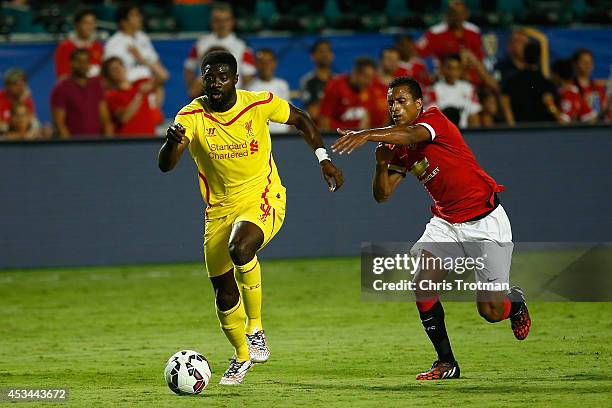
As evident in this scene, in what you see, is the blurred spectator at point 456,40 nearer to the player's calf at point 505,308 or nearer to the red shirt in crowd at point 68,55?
the red shirt in crowd at point 68,55

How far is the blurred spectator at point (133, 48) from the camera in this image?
15.3 meters

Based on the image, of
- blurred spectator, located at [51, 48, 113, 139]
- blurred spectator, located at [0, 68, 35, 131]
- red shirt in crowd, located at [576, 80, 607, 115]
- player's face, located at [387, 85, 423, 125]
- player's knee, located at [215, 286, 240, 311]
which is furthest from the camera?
red shirt in crowd, located at [576, 80, 607, 115]

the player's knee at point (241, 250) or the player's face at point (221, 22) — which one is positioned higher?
the player's knee at point (241, 250)

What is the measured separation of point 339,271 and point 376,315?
2.79m

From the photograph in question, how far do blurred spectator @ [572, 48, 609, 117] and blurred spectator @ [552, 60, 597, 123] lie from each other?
8 centimetres

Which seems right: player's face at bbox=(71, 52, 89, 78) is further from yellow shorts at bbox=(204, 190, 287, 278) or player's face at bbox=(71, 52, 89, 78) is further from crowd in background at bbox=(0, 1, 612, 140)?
yellow shorts at bbox=(204, 190, 287, 278)

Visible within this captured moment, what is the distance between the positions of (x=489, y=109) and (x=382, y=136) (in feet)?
27.2

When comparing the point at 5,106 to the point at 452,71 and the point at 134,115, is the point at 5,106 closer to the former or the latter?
the point at 134,115

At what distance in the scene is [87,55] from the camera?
14.5 meters

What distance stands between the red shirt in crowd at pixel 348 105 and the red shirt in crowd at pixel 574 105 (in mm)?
2551

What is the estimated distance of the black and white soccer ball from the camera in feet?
25.4

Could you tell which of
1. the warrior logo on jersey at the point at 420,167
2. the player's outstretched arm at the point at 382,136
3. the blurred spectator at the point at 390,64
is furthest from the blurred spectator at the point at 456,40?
the player's outstretched arm at the point at 382,136

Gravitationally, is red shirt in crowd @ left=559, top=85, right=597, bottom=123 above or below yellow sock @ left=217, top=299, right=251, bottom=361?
below

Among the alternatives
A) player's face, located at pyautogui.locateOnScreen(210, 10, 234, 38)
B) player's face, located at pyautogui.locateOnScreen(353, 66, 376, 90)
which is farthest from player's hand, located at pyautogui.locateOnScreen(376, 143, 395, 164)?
player's face, located at pyautogui.locateOnScreen(210, 10, 234, 38)
